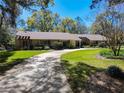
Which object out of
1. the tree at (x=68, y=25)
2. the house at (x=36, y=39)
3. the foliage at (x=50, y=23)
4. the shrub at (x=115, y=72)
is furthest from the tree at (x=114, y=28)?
the tree at (x=68, y=25)

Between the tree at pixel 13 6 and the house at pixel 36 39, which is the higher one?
the tree at pixel 13 6

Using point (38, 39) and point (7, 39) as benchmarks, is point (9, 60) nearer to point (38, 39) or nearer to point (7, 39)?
point (38, 39)

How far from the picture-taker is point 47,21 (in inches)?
3044

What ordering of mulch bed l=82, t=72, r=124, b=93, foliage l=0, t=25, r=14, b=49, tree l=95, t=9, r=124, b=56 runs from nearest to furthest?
mulch bed l=82, t=72, r=124, b=93, tree l=95, t=9, r=124, b=56, foliage l=0, t=25, r=14, b=49

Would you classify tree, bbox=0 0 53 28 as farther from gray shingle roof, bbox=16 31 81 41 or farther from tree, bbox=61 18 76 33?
tree, bbox=61 18 76 33

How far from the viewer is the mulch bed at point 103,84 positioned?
34.3 feet

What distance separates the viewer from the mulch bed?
1046 cm

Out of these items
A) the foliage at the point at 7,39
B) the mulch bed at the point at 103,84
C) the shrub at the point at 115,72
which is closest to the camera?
the mulch bed at the point at 103,84

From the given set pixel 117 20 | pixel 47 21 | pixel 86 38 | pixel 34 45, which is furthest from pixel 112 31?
pixel 47 21

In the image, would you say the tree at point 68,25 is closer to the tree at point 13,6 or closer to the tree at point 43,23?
the tree at point 43,23

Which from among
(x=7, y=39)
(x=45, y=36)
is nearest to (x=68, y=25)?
(x=45, y=36)

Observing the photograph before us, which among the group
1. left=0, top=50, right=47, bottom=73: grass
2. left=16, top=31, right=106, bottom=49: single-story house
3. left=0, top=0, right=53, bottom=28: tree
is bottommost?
left=0, top=50, right=47, bottom=73: grass

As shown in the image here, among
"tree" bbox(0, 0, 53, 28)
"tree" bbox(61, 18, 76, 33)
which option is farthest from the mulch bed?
"tree" bbox(61, 18, 76, 33)

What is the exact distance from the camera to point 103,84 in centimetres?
1159
